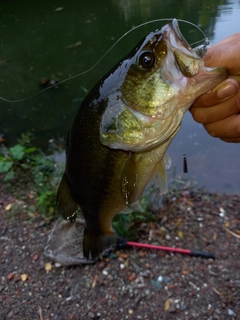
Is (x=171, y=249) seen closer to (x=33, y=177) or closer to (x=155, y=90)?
(x=33, y=177)

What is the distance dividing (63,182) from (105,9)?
30.7 feet

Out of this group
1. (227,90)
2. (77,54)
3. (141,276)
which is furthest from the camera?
(77,54)

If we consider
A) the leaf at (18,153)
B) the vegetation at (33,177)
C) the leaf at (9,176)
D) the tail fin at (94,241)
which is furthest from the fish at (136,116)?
the leaf at (18,153)

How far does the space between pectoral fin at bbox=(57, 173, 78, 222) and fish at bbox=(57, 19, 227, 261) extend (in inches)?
3.0

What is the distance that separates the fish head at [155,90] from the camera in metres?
1.27

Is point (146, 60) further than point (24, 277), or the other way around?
point (24, 277)

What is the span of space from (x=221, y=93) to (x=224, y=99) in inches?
2.7

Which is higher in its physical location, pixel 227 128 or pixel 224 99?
pixel 224 99

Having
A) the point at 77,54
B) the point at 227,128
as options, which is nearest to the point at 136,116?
the point at 227,128

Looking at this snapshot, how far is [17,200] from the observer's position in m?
3.55

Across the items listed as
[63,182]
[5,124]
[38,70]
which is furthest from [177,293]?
[38,70]

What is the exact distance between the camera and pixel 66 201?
1756mm

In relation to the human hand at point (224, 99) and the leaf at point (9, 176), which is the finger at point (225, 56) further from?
the leaf at point (9, 176)

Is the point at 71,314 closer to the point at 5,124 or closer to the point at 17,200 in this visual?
the point at 17,200
